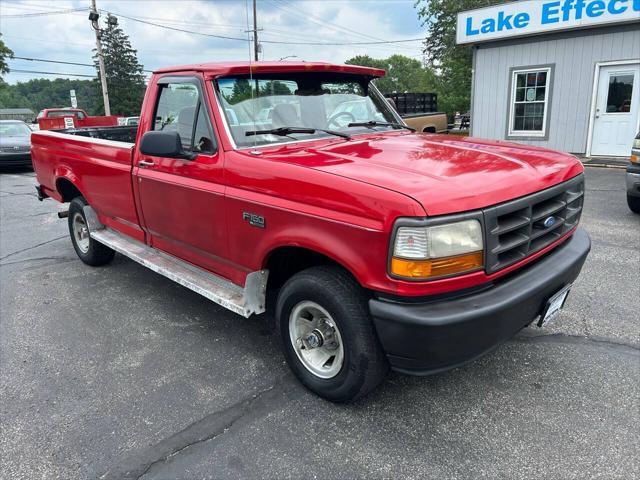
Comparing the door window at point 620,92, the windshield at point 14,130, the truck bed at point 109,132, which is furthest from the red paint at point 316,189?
the windshield at point 14,130

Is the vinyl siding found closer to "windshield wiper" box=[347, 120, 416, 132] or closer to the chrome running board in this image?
"windshield wiper" box=[347, 120, 416, 132]

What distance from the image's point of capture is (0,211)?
897 cm

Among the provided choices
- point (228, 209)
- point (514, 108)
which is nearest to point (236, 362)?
point (228, 209)

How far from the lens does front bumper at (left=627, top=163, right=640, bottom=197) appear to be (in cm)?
645

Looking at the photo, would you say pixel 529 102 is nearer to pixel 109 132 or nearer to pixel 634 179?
pixel 634 179

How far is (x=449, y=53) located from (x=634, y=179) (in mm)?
23397

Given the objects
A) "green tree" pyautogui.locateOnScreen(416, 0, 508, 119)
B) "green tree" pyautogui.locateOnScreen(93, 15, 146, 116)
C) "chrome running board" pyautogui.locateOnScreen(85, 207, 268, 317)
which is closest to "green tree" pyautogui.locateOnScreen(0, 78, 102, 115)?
"green tree" pyautogui.locateOnScreen(93, 15, 146, 116)

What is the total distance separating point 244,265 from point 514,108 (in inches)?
483

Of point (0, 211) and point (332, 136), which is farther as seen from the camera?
point (0, 211)

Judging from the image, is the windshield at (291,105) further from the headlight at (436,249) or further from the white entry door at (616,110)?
the white entry door at (616,110)

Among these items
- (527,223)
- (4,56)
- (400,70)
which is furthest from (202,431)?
(400,70)

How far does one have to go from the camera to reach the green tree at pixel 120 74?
65438 mm

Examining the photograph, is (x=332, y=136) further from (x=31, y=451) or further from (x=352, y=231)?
(x=31, y=451)

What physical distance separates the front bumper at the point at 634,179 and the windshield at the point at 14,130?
15849 mm
